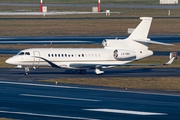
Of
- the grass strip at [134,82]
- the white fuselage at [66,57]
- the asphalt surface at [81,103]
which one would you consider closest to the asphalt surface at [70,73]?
the white fuselage at [66,57]

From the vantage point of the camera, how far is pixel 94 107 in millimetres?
41375

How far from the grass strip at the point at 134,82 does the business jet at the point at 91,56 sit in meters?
3.46

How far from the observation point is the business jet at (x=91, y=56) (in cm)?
6000

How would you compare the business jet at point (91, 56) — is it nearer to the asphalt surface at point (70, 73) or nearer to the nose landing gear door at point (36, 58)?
the nose landing gear door at point (36, 58)

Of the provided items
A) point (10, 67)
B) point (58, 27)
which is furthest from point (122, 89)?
point (58, 27)

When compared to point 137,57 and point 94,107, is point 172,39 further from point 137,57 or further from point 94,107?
point 94,107

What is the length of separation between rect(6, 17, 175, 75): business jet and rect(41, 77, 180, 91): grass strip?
3.46 meters

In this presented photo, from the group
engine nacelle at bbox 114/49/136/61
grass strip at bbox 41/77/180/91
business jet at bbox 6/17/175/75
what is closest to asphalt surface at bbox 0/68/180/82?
business jet at bbox 6/17/175/75

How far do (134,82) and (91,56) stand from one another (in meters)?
7.50

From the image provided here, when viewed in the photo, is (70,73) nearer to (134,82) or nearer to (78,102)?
(134,82)

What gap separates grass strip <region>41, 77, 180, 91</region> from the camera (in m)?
52.1

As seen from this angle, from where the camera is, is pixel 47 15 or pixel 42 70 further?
pixel 47 15

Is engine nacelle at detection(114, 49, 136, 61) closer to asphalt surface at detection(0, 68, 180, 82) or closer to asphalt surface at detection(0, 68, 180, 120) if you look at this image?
asphalt surface at detection(0, 68, 180, 82)

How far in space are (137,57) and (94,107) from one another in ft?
70.3
